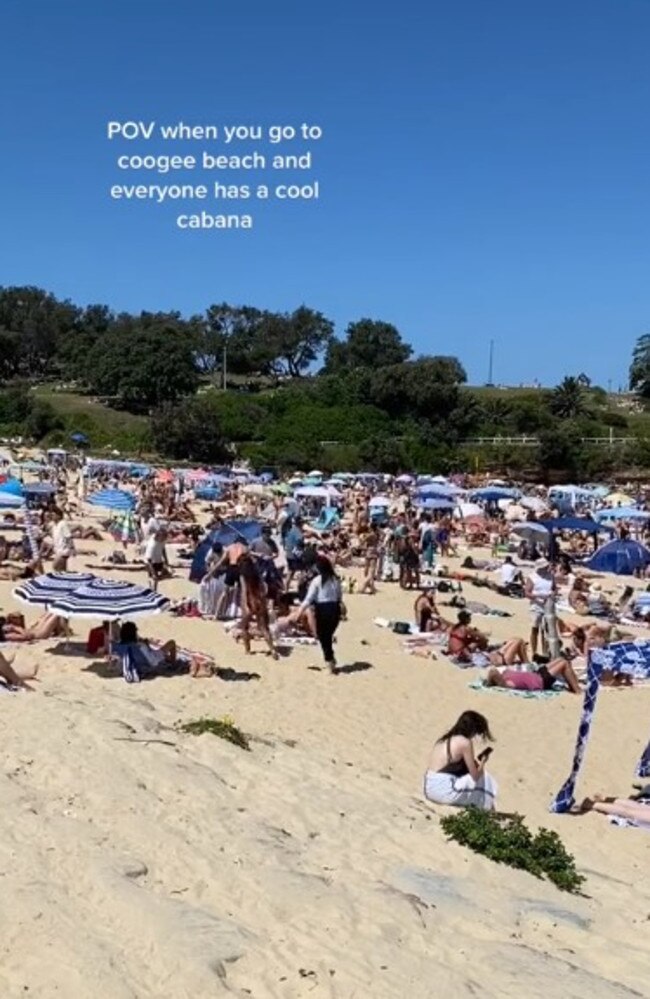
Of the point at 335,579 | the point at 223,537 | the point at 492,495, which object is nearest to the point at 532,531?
the point at 492,495

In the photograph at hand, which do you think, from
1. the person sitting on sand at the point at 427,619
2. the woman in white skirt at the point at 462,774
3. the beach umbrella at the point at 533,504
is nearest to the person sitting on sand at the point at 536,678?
the person sitting on sand at the point at 427,619

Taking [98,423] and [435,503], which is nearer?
[435,503]

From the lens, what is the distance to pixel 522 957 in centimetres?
505

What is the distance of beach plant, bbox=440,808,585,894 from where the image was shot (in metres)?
6.54

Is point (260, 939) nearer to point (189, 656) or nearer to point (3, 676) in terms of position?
point (3, 676)

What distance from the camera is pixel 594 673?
812 cm

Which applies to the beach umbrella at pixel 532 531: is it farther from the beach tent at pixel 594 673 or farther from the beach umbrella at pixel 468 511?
the beach tent at pixel 594 673

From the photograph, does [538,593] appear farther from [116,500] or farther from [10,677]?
Result: [116,500]

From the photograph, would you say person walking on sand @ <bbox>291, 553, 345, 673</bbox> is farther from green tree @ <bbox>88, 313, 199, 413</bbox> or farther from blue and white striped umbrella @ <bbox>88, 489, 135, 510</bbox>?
green tree @ <bbox>88, 313, 199, 413</bbox>

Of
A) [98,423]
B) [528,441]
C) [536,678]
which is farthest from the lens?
[98,423]

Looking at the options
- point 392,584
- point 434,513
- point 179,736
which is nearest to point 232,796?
point 179,736

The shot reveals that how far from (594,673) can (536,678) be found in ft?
12.7

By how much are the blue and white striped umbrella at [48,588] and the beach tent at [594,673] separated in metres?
5.33

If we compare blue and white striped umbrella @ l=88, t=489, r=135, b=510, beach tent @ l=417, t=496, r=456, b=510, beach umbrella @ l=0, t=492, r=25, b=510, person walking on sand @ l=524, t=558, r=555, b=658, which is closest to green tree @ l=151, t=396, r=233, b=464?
beach tent @ l=417, t=496, r=456, b=510
